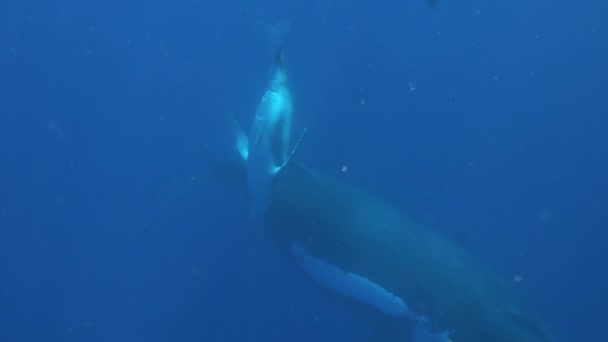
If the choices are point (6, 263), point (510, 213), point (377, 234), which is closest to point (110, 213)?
point (6, 263)

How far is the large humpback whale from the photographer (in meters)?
7.59

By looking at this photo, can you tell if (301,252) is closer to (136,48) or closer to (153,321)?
(153,321)

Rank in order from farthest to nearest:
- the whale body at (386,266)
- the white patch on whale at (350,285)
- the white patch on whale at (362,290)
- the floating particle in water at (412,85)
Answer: the floating particle in water at (412,85), the white patch on whale at (350,285), the white patch on whale at (362,290), the whale body at (386,266)

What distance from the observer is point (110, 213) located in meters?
14.0

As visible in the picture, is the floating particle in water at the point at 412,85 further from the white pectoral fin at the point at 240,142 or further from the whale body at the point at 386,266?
the whale body at the point at 386,266

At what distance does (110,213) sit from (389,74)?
26.2ft

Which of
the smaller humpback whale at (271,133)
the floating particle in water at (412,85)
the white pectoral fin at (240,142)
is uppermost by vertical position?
the smaller humpback whale at (271,133)

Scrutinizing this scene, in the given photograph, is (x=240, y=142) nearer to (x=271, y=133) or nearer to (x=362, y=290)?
(x=271, y=133)

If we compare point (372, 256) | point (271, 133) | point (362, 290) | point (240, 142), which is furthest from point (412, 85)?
point (362, 290)

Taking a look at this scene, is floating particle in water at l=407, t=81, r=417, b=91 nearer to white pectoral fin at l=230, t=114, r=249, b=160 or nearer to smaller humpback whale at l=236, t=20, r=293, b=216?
white pectoral fin at l=230, t=114, r=249, b=160

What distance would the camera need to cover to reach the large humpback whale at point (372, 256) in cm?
759

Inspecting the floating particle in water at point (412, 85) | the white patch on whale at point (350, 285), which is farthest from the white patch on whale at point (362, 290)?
the floating particle in water at point (412, 85)

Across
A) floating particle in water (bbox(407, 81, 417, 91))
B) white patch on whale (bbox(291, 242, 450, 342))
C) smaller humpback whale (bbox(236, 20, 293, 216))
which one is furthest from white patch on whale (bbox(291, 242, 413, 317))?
floating particle in water (bbox(407, 81, 417, 91))

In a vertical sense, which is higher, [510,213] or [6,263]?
[510,213]
